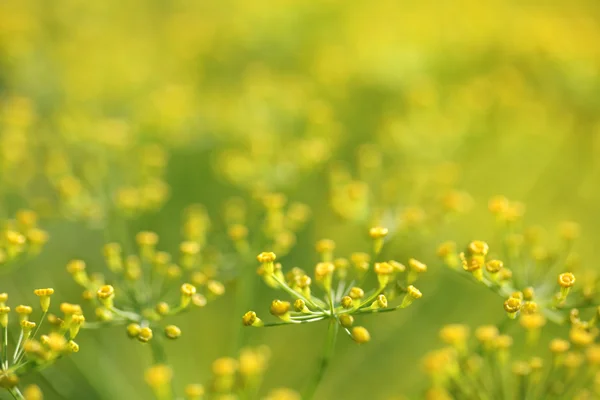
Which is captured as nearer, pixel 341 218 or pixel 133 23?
pixel 341 218

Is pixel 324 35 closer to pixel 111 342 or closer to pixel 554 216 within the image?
pixel 554 216

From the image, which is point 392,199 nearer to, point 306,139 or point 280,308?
point 306,139

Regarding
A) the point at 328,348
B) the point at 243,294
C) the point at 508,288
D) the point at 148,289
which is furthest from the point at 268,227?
the point at 508,288

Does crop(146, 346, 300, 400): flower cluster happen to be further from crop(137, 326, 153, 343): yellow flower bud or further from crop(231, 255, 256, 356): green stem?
crop(231, 255, 256, 356): green stem

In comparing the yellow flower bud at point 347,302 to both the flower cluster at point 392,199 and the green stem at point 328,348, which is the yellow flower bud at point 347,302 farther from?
the flower cluster at point 392,199

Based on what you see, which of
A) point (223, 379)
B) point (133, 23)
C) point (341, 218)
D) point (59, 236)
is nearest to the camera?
point (223, 379)

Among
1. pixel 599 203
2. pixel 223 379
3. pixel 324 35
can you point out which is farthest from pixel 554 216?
pixel 223 379
